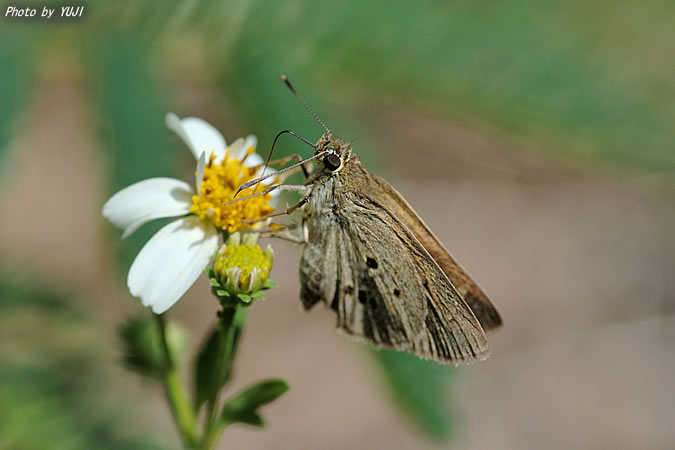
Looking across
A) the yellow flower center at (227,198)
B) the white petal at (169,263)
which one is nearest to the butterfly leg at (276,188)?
the yellow flower center at (227,198)

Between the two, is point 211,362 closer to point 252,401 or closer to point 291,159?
point 252,401

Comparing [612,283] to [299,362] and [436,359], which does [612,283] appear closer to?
[299,362]

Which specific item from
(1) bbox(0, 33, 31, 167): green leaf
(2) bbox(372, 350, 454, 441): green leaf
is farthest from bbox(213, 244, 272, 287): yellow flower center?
(1) bbox(0, 33, 31, 167): green leaf

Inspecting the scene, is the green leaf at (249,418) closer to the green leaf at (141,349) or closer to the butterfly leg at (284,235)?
the green leaf at (141,349)

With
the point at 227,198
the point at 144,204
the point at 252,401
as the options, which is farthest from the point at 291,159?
the point at 252,401

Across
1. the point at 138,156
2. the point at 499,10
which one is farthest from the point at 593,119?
the point at 138,156
